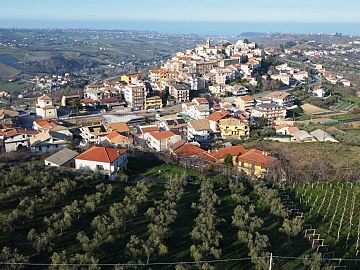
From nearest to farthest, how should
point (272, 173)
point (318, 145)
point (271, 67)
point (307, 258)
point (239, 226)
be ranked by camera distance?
point (307, 258) < point (239, 226) < point (272, 173) < point (318, 145) < point (271, 67)

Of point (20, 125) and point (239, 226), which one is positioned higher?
point (239, 226)

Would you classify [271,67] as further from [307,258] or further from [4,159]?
[307,258]

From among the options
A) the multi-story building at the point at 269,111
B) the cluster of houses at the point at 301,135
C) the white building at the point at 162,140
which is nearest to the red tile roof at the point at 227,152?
the white building at the point at 162,140

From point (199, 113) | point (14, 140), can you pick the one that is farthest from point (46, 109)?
point (199, 113)


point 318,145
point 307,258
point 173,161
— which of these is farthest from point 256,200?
point 318,145

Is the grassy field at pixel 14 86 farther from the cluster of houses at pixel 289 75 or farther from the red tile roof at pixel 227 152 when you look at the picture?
the red tile roof at pixel 227 152

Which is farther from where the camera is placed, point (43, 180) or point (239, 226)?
point (43, 180)

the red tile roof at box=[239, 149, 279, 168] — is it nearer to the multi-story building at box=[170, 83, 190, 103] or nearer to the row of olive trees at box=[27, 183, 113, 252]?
the row of olive trees at box=[27, 183, 113, 252]

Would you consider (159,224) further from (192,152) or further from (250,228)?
(192,152)
